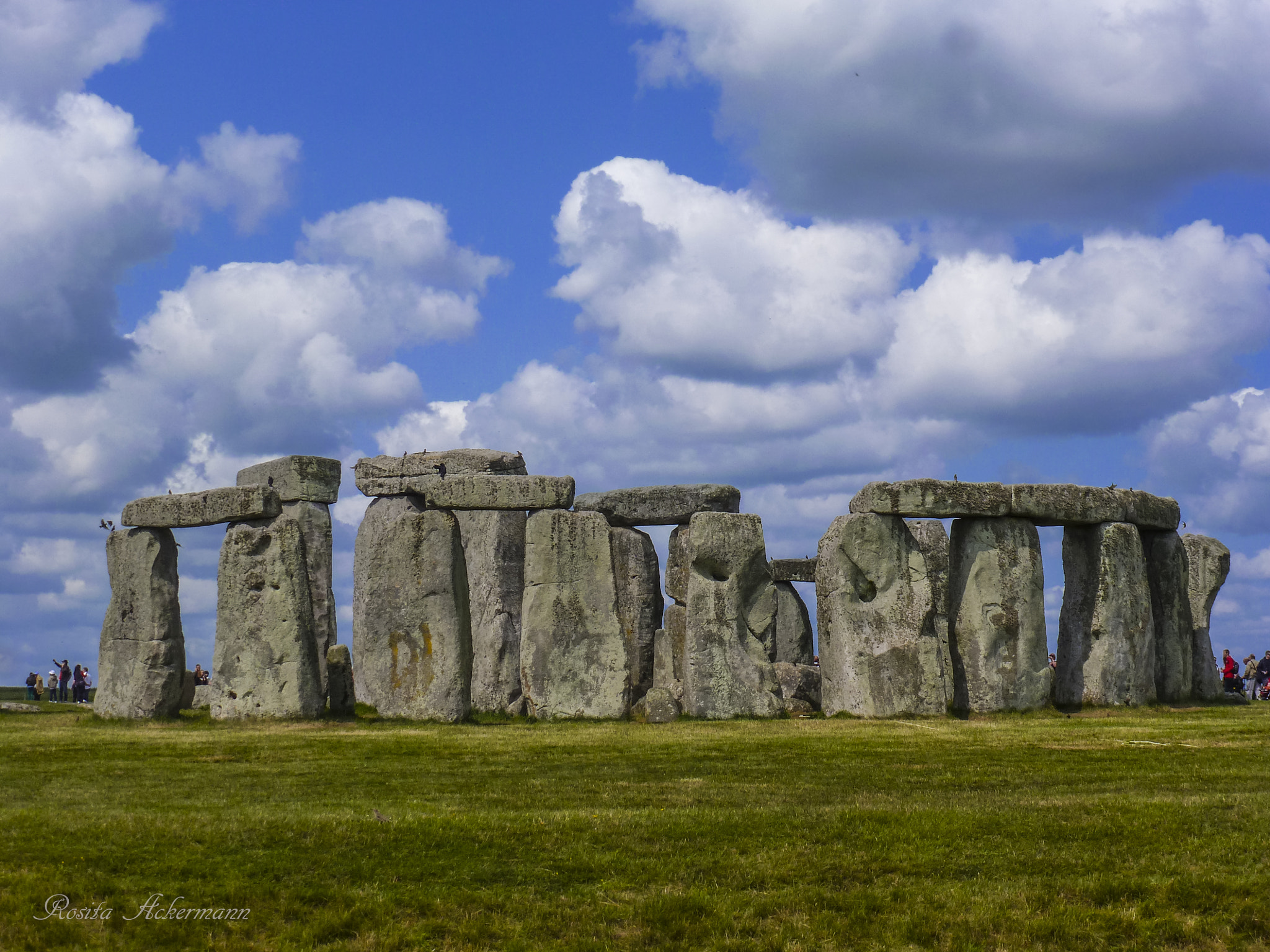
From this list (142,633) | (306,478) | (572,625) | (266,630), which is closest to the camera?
(266,630)

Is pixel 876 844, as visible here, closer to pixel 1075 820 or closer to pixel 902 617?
pixel 1075 820

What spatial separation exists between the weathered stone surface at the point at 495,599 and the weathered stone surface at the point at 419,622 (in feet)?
11.7

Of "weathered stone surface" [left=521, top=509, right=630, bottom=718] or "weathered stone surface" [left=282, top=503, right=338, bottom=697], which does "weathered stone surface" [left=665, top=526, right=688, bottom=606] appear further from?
"weathered stone surface" [left=282, top=503, right=338, bottom=697]

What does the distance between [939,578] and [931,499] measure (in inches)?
207

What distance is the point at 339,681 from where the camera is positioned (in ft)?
69.3

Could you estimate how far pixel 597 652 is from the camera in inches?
803

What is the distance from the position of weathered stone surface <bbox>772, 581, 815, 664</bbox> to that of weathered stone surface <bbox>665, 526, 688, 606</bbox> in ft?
16.3

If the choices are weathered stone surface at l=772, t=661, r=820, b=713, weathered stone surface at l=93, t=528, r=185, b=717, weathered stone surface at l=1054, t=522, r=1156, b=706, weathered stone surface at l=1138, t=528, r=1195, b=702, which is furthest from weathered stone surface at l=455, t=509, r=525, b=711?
weathered stone surface at l=1138, t=528, r=1195, b=702

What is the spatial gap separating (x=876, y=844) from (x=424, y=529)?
10366 mm

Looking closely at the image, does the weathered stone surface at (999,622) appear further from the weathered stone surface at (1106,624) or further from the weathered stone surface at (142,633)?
the weathered stone surface at (142,633)

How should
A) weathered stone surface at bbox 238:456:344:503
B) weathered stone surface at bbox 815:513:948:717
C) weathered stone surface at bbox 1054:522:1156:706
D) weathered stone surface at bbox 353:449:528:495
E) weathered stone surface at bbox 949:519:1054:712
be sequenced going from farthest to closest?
weathered stone surface at bbox 353:449:528:495
weathered stone surface at bbox 238:456:344:503
weathered stone surface at bbox 1054:522:1156:706
weathered stone surface at bbox 949:519:1054:712
weathered stone surface at bbox 815:513:948:717

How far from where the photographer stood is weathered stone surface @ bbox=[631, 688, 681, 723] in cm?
1980

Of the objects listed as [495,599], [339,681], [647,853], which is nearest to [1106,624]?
[495,599]

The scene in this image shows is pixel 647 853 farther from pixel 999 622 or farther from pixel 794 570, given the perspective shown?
pixel 794 570
